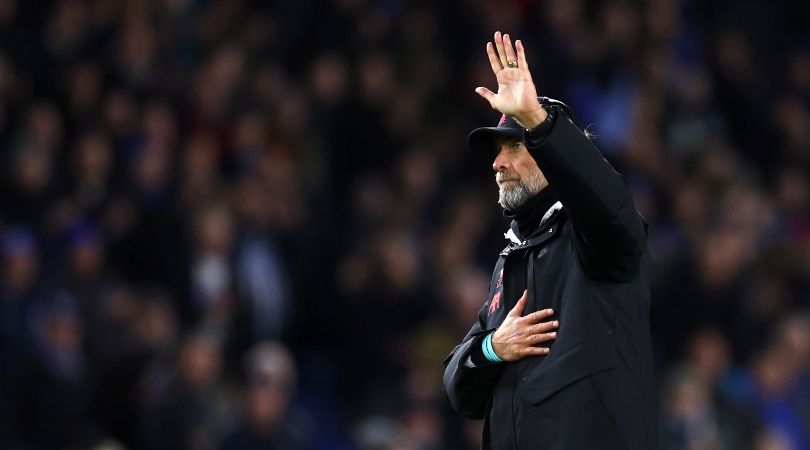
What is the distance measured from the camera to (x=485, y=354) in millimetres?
4223

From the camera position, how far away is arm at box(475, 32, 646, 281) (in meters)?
3.81

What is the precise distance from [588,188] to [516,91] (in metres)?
0.31

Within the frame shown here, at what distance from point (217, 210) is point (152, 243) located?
0.47 m

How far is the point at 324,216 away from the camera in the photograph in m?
10.2

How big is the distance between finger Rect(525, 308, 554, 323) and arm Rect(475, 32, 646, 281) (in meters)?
0.19

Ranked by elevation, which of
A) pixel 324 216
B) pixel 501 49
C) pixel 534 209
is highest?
pixel 501 49

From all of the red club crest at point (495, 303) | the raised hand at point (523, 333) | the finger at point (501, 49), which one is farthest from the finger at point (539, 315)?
the finger at point (501, 49)

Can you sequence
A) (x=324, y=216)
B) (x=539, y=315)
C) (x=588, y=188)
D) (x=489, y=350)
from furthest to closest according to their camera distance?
(x=324, y=216) → (x=489, y=350) → (x=539, y=315) → (x=588, y=188)

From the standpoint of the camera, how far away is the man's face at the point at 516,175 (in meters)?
4.22

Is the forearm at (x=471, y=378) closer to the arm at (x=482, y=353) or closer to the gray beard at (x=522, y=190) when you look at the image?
the arm at (x=482, y=353)

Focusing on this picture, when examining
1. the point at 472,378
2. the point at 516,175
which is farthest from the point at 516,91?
the point at 472,378

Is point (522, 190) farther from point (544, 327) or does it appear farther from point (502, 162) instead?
point (544, 327)

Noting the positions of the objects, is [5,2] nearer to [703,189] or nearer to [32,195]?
[32,195]

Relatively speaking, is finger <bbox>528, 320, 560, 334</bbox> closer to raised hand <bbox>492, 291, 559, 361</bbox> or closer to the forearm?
raised hand <bbox>492, 291, 559, 361</bbox>
